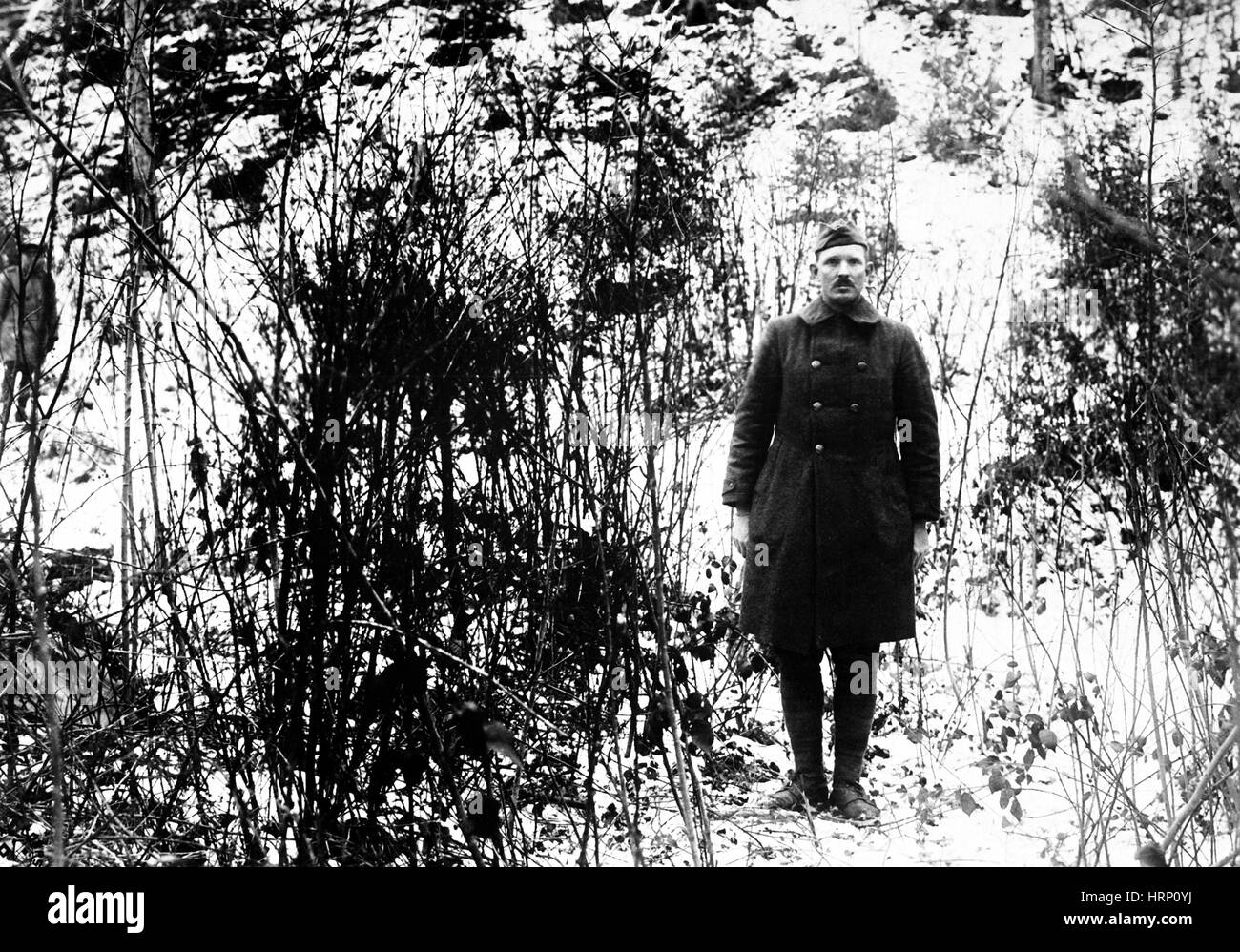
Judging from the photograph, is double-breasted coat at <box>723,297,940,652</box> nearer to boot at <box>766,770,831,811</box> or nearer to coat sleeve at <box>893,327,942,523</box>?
coat sleeve at <box>893,327,942,523</box>

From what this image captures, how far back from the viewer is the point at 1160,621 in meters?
2.09

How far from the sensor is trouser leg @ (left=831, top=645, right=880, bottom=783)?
2.37 metres

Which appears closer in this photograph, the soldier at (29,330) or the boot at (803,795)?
the soldier at (29,330)

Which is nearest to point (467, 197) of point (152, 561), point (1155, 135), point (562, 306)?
point (562, 306)

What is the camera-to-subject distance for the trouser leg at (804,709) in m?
2.38

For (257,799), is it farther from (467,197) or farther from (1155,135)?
(1155,135)

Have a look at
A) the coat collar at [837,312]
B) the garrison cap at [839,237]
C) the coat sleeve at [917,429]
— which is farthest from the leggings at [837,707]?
the garrison cap at [839,237]

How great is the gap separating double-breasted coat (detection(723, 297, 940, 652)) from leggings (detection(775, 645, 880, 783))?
77 mm

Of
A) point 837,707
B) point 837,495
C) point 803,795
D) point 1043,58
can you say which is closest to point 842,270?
point 837,495

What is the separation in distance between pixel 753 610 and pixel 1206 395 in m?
1.07

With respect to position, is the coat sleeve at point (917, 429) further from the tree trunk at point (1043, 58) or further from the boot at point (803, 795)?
the tree trunk at point (1043, 58)

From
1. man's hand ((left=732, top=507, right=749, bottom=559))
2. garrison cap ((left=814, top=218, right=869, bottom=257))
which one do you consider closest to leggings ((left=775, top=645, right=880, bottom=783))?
man's hand ((left=732, top=507, right=749, bottom=559))

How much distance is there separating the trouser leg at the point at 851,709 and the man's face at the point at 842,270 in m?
0.82
